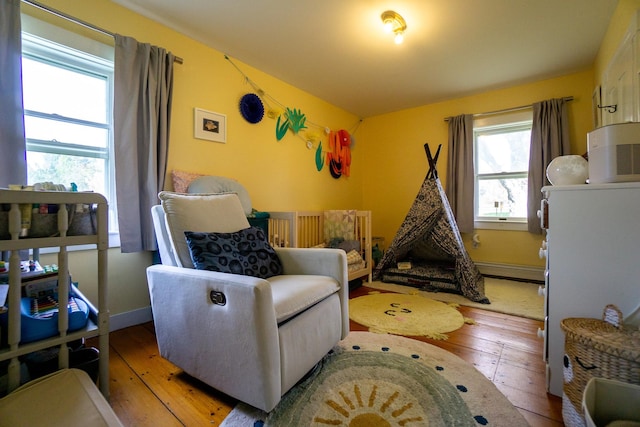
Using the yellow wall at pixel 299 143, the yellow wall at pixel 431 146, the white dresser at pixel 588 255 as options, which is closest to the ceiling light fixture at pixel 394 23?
the yellow wall at pixel 299 143

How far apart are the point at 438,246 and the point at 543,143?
1.70 m

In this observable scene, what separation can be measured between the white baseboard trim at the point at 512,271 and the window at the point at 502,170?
1.63ft

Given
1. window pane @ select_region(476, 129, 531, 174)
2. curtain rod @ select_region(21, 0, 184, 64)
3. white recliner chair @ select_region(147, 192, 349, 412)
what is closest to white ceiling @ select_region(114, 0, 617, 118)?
curtain rod @ select_region(21, 0, 184, 64)

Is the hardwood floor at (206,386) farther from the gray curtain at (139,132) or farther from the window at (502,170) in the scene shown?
the window at (502,170)

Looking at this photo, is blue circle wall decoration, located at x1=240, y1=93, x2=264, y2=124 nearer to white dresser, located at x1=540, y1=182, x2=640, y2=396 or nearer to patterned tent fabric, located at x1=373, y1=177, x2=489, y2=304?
patterned tent fabric, located at x1=373, y1=177, x2=489, y2=304

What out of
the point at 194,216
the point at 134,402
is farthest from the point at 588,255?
the point at 134,402

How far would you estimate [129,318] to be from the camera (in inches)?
81.4

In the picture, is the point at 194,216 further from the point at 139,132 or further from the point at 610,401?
the point at 610,401

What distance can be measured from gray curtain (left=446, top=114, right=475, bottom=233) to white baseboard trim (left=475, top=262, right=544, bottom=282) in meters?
0.52

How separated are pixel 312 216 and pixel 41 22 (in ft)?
8.40

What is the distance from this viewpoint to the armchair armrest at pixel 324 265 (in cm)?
161

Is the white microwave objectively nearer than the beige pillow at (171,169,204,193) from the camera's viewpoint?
Yes

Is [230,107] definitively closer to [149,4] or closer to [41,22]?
[149,4]

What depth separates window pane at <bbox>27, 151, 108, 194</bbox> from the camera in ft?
5.71
